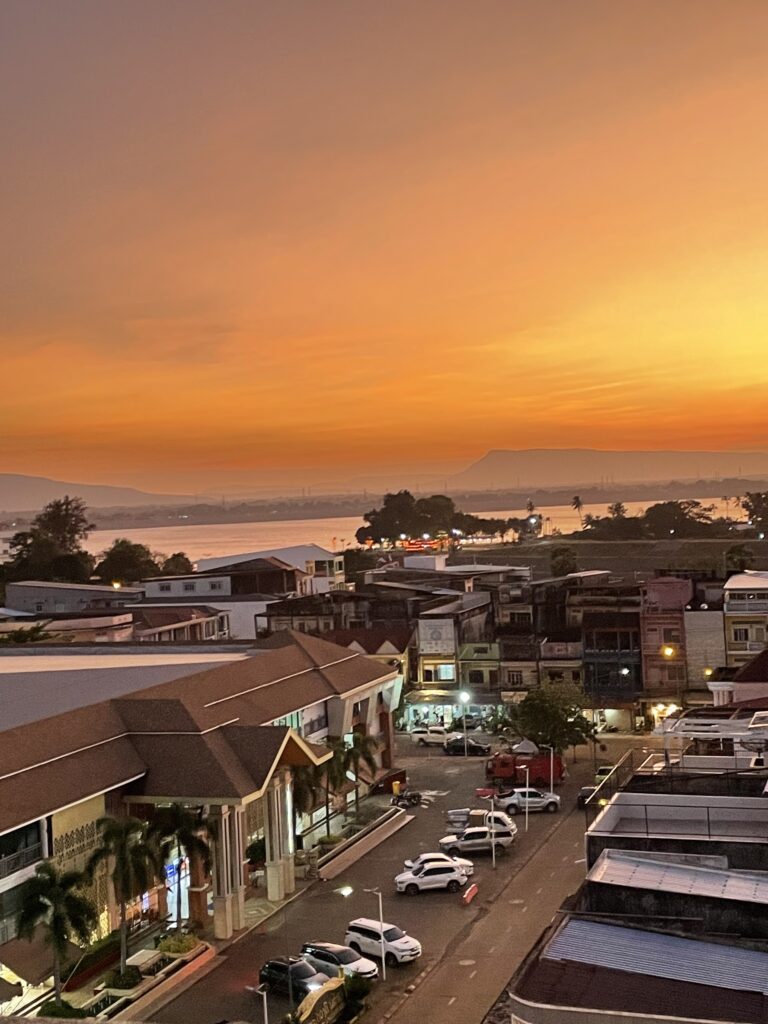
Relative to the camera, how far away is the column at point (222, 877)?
73.7ft

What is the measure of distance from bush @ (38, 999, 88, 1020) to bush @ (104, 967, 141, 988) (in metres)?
0.89

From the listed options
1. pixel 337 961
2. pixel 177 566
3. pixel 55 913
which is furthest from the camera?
pixel 177 566

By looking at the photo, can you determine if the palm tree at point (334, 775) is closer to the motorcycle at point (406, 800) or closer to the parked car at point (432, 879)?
the motorcycle at point (406, 800)

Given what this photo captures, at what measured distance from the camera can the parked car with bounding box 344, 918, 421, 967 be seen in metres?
20.6

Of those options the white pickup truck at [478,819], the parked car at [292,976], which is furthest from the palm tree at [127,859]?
the white pickup truck at [478,819]

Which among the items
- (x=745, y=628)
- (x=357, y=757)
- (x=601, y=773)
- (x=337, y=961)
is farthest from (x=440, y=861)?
(x=745, y=628)

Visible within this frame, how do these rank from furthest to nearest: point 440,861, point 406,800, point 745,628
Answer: point 745,628 → point 406,800 → point 440,861

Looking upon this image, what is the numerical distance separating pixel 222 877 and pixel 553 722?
16.6 meters

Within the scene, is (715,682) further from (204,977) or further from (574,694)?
(204,977)

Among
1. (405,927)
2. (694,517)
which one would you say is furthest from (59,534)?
(405,927)

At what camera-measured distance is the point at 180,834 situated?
2214cm

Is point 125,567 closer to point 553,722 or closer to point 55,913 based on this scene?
point 553,722

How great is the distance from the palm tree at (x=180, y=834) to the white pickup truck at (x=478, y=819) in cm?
761

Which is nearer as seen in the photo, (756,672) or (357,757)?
(357,757)
